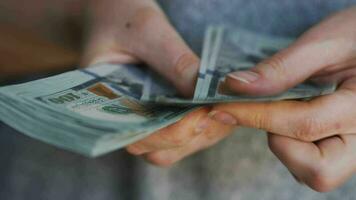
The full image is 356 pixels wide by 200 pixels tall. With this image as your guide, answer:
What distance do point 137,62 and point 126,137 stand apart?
338mm

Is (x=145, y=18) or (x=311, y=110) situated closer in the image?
(x=311, y=110)

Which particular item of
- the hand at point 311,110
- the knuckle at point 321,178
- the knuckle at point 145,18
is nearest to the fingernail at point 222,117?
the hand at point 311,110

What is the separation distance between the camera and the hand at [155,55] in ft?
2.15

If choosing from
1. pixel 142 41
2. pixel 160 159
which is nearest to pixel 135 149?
pixel 160 159

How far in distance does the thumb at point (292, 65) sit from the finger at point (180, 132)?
0.05 m

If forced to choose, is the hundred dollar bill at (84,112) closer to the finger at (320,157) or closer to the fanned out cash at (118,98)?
the fanned out cash at (118,98)

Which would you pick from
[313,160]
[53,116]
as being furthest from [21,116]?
[313,160]

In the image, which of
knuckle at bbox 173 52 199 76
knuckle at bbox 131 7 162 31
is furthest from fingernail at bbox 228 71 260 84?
knuckle at bbox 131 7 162 31

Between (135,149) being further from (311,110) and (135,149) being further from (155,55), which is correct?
(311,110)

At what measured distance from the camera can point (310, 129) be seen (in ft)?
2.00

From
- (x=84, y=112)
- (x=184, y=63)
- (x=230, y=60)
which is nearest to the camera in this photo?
(x=84, y=112)

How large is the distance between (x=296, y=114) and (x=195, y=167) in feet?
0.84

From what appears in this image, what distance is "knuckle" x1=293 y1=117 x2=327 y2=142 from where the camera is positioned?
1.98 feet

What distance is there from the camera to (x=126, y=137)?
0.48 metres
